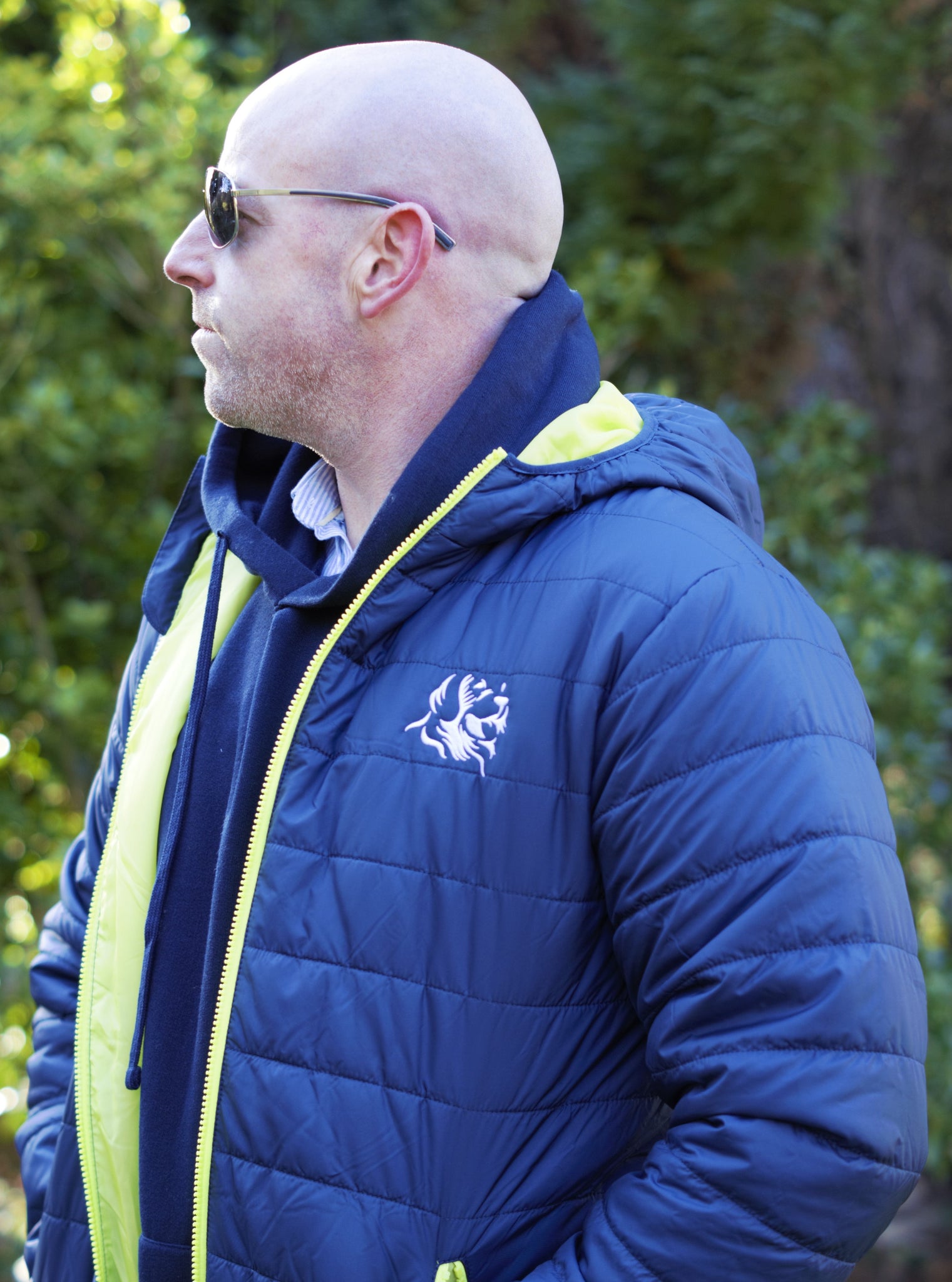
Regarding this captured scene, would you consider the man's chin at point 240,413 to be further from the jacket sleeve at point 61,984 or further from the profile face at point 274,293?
the jacket sleeve at point 61,984

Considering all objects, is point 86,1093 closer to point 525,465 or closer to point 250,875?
point 250,875

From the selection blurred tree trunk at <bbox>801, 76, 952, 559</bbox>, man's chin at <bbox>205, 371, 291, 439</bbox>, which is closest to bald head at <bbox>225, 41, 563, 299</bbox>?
man's chin at <bbox>205, 371, 291, 439</bbox>

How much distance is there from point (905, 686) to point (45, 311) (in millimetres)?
2775

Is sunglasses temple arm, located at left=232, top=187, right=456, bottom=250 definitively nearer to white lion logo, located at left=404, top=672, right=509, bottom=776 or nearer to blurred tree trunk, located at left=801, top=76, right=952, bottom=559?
white lion logo, located at left=404, top=672, right=509, bottom=776

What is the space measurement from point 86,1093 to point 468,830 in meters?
0.71

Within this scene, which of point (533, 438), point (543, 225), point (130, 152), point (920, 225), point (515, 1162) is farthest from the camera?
point (920, 225)

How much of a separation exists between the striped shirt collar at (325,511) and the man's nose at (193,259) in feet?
0.99

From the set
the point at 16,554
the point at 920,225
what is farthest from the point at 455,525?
the point at 920,225

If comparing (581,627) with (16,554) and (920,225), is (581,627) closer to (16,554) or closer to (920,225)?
(16,554)

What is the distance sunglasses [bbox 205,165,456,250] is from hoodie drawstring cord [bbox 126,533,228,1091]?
1.31ft

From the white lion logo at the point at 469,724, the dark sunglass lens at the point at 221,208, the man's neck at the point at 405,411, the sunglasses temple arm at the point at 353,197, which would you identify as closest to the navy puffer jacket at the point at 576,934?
the white lion logo at the point at 469,724

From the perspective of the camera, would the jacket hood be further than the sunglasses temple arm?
No

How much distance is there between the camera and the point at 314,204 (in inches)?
58.7

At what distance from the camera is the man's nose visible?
5.20 feet
